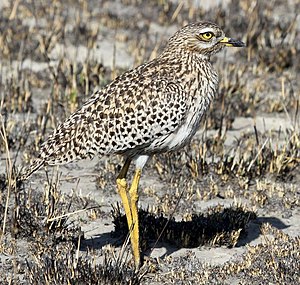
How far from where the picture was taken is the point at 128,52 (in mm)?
11289

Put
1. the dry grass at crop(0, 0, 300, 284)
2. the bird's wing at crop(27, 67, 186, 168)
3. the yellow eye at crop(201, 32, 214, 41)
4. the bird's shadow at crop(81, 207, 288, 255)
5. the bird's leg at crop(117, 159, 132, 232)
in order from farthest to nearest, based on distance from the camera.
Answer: the bird's shadow at crop(81, 207, 288, 255), the yellow eye at crop(201, 32, 214, 41), the bird's leg at crop(117, 159, 132, 232), the dry grass at crop(0, 0, 300, 284), the bird's wing at crop(27, 67, 186, 168)

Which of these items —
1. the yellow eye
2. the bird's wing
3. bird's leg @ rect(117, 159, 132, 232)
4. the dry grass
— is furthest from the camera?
the yellow eye

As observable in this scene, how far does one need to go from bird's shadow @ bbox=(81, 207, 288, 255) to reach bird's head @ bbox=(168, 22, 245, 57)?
139 cm

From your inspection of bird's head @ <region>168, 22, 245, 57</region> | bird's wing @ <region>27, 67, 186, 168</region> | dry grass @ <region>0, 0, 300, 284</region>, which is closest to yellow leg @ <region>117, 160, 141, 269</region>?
dry grass @ <region>0, 0, 300, 284</region>

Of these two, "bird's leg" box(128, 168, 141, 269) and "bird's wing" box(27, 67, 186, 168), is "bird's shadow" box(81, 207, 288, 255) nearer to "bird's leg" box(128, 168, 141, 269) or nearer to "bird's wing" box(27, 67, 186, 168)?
"bird's leg" box(128, 168, 141, 269)

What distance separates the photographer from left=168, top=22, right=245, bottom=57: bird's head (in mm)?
6152

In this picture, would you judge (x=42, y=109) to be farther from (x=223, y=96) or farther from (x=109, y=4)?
(x=109, y=4)

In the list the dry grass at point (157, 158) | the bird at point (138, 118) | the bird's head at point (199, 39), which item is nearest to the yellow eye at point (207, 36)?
the bird's head at point (199, 39)

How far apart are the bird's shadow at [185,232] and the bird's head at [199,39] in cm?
139

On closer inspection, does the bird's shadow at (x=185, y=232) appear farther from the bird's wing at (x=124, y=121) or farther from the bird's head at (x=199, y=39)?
the bird's head at (x=199, y=39)

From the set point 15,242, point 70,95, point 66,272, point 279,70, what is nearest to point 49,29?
point 70,95

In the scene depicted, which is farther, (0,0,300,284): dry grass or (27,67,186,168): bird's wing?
(0,0,300,284): dry grass

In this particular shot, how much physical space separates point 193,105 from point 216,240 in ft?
3.94

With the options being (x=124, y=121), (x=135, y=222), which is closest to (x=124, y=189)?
(x=135, y=222)
